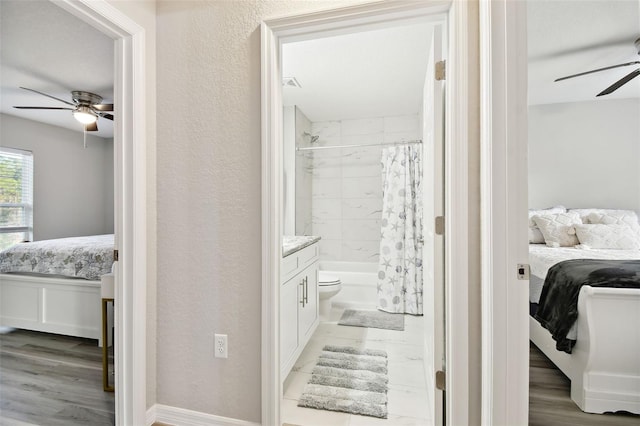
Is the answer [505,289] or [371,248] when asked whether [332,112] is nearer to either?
[371,248]

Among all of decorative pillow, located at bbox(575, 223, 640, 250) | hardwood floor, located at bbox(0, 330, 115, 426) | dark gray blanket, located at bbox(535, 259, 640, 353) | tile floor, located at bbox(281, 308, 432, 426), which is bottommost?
hardwood floor, located at bbox(0, 330, 115, 426)

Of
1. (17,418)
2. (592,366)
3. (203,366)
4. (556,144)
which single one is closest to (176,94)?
(203,366)

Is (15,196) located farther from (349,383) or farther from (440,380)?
(440,380)

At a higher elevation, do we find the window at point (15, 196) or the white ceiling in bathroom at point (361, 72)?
the white ceiling in bathroom at point (361, 72)

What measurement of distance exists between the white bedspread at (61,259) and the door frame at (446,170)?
2.01 metres

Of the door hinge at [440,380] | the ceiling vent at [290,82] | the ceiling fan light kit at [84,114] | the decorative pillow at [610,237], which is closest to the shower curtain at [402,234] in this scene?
the ceiling vent at [290,82]

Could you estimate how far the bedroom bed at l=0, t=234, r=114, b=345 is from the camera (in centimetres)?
266

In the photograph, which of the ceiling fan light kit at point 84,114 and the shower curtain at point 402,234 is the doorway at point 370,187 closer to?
the shower curtain at point 402,234

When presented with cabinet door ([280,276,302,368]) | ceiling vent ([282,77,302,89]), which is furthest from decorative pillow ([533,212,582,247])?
ceiling vent ([282,77,302,89])

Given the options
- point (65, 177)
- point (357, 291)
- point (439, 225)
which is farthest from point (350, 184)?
point (65, 177)

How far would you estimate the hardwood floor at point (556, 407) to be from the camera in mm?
1645

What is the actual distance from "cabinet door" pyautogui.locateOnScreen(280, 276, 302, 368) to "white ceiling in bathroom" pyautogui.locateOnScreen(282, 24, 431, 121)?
1.78 meters

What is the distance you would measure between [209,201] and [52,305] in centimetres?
242

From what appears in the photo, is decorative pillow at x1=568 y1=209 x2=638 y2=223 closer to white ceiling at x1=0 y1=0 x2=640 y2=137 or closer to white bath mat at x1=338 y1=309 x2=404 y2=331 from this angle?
white ceiling at x1=0 y1=0 x2=640 y2=137
